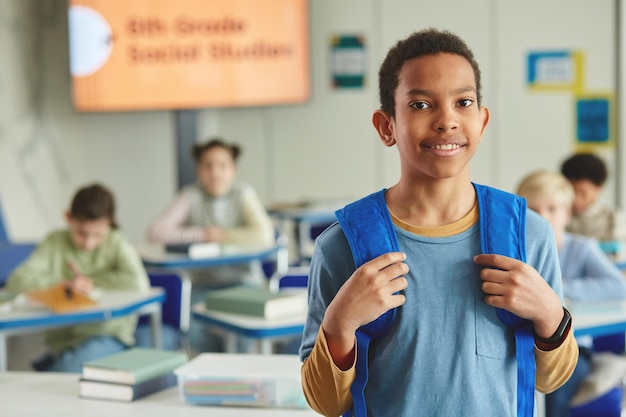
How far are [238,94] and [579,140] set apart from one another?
2.73 meters

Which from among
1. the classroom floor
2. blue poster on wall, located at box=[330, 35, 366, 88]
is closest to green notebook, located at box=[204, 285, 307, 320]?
the classroom floor

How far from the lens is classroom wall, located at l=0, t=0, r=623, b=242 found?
6844mm

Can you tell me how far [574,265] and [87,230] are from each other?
1.94 metres

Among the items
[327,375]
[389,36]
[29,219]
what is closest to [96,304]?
[327,375]

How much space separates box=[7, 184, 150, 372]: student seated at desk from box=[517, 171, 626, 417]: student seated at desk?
1.62 meters

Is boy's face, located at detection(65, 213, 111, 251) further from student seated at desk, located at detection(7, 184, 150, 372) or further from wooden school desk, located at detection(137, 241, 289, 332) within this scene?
wooden school desk, located at detection(137, 241, 289, 332)

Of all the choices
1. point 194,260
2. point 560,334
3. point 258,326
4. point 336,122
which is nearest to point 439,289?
point 560,334

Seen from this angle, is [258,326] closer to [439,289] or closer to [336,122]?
[439,289]

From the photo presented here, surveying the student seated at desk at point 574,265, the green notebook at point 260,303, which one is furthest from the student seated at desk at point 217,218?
the student seated at desk at point 574,265

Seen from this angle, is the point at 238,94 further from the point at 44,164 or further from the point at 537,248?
the point at 537,248

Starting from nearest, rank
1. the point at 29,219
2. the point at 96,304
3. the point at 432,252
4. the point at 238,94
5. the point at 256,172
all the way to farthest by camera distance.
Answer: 1. the point at 432,252
2. the point at 96,304
3. the point at 29,219
4. the point at 238,94
5. the point at 256,172

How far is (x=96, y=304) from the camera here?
123 inches

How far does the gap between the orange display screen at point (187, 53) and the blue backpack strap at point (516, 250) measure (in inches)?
216

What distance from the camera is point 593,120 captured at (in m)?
6.93
